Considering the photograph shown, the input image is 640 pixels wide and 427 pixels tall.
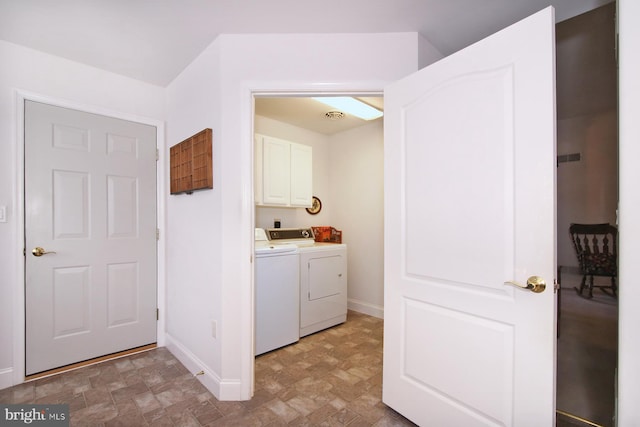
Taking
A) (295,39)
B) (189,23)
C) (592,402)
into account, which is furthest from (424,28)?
(592,402)

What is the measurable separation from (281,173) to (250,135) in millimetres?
1194

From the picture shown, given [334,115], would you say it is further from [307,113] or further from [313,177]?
[313,177]

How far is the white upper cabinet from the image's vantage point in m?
2.84

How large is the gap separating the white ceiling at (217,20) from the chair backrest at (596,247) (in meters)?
1.25

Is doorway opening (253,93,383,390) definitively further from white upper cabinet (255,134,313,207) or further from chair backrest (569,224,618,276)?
chair backrest (569,224,618,276)

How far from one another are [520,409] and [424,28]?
2.09 m

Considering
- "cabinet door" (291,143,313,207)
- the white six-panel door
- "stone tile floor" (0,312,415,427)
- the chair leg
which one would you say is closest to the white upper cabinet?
"cabinet door" (291,143,313,207)

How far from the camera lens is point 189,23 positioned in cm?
172

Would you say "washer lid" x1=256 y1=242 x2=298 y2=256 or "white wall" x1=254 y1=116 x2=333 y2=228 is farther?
"white wall" x1=254 y1=116 x2=333 y2=228

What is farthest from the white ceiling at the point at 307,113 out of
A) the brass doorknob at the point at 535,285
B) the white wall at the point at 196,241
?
the brass doorknob at the point at 535,285

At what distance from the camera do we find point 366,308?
11.4ft

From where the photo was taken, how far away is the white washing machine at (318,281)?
2.80 metres

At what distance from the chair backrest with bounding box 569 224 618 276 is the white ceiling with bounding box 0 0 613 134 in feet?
4.11
